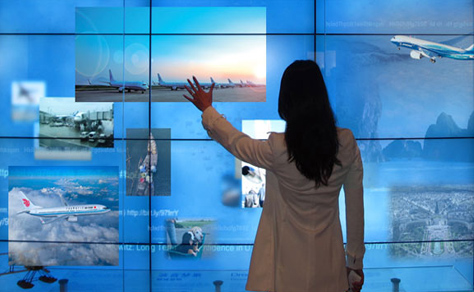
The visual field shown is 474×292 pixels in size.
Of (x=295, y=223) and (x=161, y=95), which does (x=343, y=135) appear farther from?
(x=161, y=95)

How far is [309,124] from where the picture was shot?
1556 mm

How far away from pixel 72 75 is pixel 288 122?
7.70 ft

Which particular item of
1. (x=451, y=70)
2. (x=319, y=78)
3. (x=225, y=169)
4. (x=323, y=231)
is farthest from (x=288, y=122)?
(x=451, y=70)

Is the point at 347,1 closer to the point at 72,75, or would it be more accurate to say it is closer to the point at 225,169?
the point at 225,169

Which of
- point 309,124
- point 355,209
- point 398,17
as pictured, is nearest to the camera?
point 309,124

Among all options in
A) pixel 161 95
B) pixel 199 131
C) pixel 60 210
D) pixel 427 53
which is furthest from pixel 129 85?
pixel 427 53

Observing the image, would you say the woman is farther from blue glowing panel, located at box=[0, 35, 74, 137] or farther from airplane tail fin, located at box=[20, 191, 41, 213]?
airplane tail fin, located at box=[20, 191, 41, 213]

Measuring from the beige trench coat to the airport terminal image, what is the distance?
5.52 feet

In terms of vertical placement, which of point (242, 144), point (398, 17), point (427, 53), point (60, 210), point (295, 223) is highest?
point (398, 17)

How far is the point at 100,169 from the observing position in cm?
339

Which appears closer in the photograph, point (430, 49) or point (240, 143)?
point (240, 143)

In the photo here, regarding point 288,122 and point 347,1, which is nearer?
point 288,122

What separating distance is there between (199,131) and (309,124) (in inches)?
75.2

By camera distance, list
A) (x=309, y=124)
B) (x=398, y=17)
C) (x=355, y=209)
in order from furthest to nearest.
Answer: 1. (x=398, y=17)
2. (x=355, y=209)
3. (x=309, y=124)
